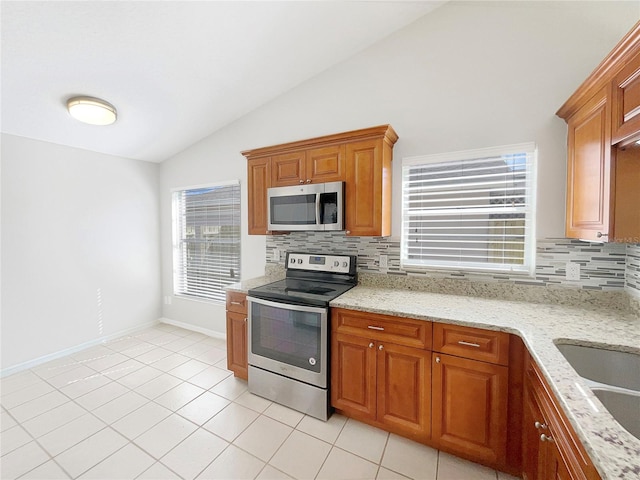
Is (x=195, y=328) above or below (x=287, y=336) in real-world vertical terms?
below

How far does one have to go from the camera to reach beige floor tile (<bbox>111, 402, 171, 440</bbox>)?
1.92 metres

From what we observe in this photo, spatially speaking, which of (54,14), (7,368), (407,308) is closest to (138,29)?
(54,14)

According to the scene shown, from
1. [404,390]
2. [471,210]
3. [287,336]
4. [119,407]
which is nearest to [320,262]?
[287,336]

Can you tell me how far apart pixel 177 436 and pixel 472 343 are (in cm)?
206

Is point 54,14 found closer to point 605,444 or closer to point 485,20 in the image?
point 485,20

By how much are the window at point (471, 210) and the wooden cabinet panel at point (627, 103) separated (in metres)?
0.66

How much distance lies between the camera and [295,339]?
2.08 metres

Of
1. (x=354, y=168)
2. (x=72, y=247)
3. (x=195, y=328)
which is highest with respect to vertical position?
(x=354, y=168)

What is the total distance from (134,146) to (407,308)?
11.9 ft

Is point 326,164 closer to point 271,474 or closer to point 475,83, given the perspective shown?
point 475,83

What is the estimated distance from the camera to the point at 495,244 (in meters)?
2.08

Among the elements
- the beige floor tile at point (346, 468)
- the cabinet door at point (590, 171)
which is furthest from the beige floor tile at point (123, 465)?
the cabinet door at point (590, 171)

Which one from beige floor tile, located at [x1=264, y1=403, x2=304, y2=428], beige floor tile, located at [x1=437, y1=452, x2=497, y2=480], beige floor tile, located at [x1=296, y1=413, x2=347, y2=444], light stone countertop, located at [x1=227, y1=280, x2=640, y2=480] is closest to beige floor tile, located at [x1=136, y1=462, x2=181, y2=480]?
beige floor tile, located at [x1=264, y1=403, x2=304, y2=428]

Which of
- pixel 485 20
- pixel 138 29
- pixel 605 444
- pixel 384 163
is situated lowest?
pixel 605 444
